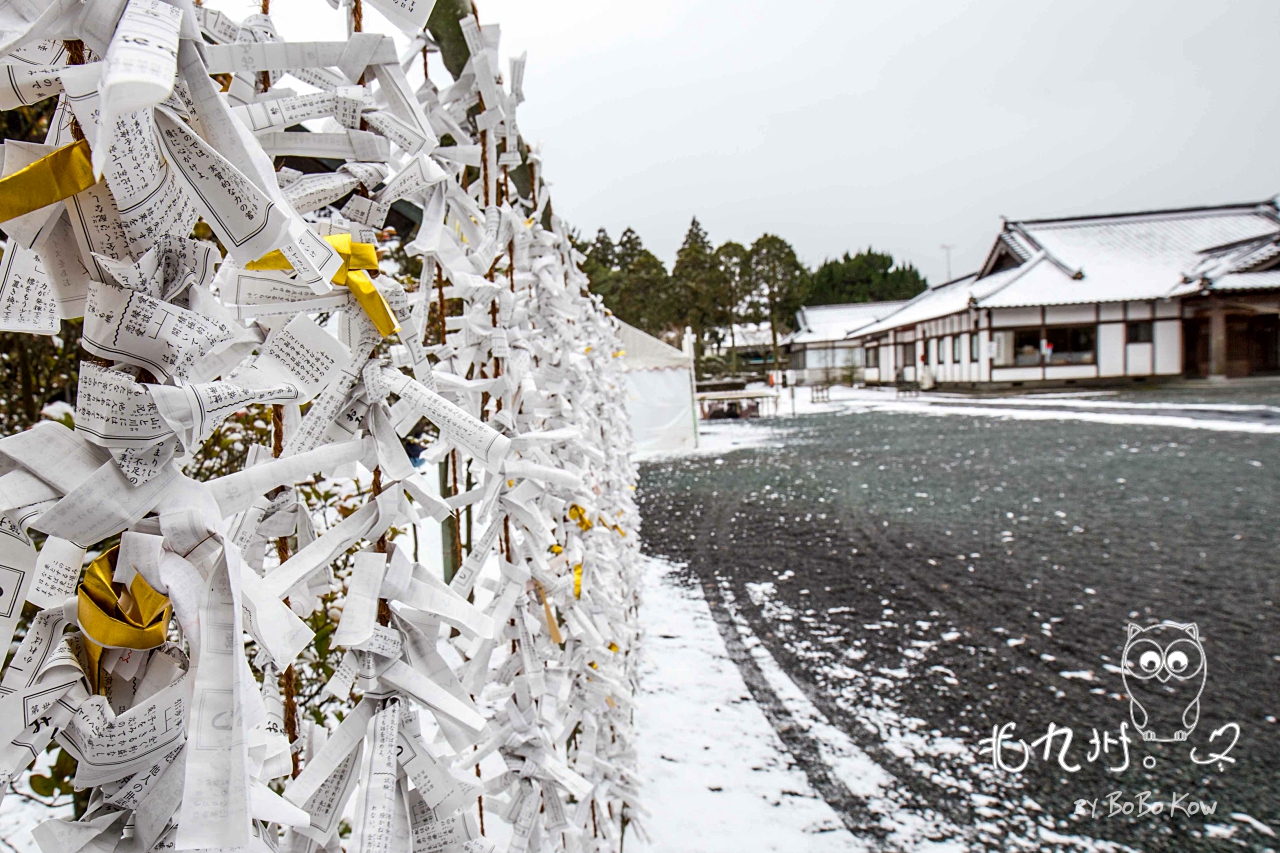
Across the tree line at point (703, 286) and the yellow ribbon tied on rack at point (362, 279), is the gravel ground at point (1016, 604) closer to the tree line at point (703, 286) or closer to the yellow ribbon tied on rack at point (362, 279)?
the yellow ribbon tied on rack at point (362, 279)

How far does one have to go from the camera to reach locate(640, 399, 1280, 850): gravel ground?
2.47 metres

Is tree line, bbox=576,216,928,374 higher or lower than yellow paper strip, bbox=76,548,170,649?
higher

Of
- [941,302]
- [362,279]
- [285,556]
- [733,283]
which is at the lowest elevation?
[285,556]

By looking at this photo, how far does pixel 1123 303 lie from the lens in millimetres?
21641

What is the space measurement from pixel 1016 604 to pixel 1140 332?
73.1ft

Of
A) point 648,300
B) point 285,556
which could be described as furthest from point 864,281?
point 285,556

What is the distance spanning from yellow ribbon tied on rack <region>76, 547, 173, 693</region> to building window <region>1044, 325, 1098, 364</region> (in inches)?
1033

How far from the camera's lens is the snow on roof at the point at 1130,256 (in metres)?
20.6

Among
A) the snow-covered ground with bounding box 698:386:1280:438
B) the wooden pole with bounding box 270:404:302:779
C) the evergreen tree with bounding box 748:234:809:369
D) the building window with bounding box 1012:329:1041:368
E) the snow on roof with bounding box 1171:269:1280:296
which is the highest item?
the evergreen tree with bounding box 748:234:809:369

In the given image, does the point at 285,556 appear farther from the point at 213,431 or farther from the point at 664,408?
the point at 664,408

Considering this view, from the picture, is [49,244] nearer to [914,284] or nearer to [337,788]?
[337,788]

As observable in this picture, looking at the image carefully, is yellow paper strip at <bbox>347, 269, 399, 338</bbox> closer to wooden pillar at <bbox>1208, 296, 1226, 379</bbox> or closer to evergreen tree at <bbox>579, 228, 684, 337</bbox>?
wooden pillar at <bbox>1208, 296, 1226, 379</bbox>

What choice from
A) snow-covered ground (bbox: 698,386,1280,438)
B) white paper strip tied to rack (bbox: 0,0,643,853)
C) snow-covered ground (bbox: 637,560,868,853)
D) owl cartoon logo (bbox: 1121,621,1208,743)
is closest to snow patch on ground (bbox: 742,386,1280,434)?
snow-covered ground (bbox: 698,386,1280,438)

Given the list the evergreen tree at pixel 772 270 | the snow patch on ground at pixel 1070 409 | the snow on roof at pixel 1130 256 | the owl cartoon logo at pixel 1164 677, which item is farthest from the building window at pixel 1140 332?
the owl cartoon logo at pixel 1164 677
